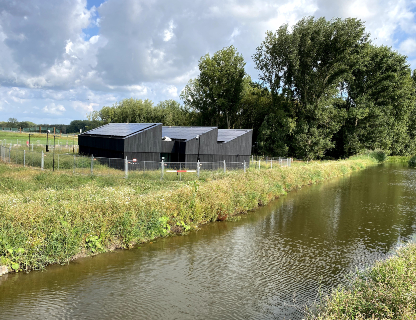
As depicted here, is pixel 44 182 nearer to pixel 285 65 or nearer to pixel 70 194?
pixel 70 194

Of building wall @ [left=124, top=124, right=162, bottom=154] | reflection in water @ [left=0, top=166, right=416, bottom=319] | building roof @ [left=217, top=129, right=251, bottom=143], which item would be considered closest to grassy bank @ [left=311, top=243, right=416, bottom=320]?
reflection in water @ [left=0, top=166, right=416, bottom=319]

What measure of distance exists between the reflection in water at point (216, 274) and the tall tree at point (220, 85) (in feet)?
151

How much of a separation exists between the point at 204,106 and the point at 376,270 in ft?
190

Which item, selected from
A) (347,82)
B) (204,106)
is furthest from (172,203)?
(347,82)

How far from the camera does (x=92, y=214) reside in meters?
11.7

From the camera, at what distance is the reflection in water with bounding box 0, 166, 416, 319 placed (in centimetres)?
846

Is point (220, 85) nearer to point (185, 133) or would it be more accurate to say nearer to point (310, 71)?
point (310, 71)

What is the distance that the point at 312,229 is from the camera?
55.0 feet

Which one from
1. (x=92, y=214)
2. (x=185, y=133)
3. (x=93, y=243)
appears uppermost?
(x=185, y=133)

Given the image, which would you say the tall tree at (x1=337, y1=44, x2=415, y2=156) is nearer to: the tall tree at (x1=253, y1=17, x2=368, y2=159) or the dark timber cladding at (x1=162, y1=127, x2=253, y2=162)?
the tall tree at (x1=253, y1=17, x2=368, y2=159)

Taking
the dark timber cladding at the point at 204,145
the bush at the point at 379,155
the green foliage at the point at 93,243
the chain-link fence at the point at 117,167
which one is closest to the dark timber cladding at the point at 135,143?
the dark timber cladding at the point at 204,145

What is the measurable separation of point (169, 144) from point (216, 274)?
23.1m

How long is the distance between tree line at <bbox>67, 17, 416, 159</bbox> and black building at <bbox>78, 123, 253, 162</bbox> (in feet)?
58.6

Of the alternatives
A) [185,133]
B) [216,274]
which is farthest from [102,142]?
[216,274]
